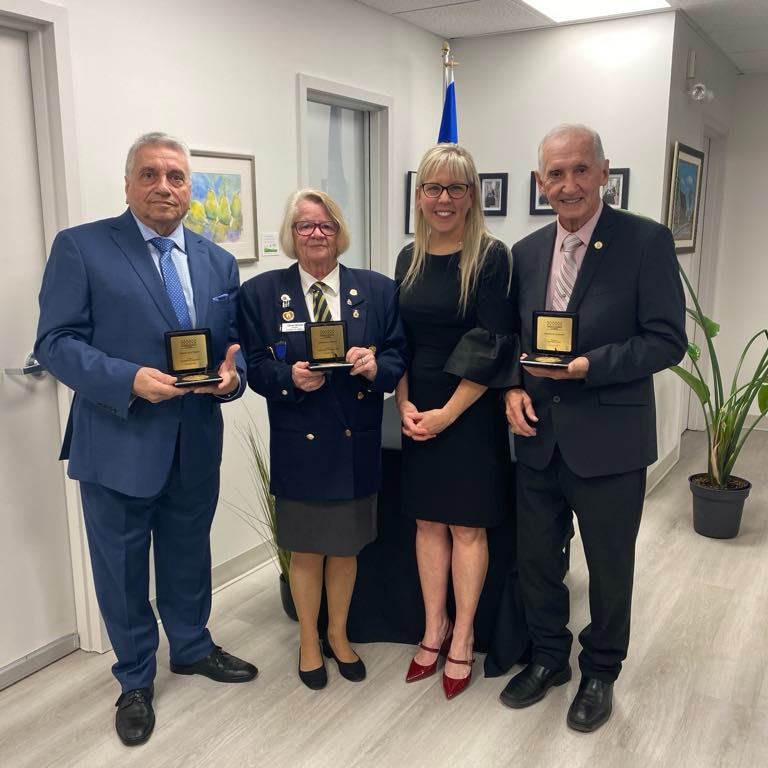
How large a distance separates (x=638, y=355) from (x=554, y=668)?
1007mm

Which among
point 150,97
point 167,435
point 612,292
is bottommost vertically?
point 167,435

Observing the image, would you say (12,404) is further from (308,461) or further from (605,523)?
(605,523)

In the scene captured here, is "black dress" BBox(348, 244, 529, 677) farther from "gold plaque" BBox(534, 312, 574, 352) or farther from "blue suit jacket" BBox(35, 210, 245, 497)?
"blue suit jacket" BBox(35, 210, 245, 497)

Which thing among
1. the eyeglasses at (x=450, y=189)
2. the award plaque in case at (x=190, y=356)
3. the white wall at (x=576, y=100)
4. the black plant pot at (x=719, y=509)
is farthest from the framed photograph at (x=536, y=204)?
the award plaque in case at (x=190, y=356)

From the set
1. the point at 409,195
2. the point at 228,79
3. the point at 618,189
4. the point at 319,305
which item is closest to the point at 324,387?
the point at 319,305

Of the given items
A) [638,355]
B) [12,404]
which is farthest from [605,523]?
[12,404]

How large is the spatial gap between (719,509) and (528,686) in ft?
5.68

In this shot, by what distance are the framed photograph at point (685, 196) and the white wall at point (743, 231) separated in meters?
0.95

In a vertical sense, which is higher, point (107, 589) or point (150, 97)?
point (150, 97)

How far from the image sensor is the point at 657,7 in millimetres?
3711

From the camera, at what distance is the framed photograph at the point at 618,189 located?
397 cm

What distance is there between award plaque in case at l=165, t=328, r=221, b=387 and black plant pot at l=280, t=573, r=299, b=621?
3.56ft

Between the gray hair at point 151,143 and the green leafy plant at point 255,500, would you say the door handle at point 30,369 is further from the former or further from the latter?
the green leafy plant at point 255,500

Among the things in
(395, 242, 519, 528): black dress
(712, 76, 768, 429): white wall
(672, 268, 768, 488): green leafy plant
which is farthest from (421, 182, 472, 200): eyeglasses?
(712, 76, 768, 429): white wall
